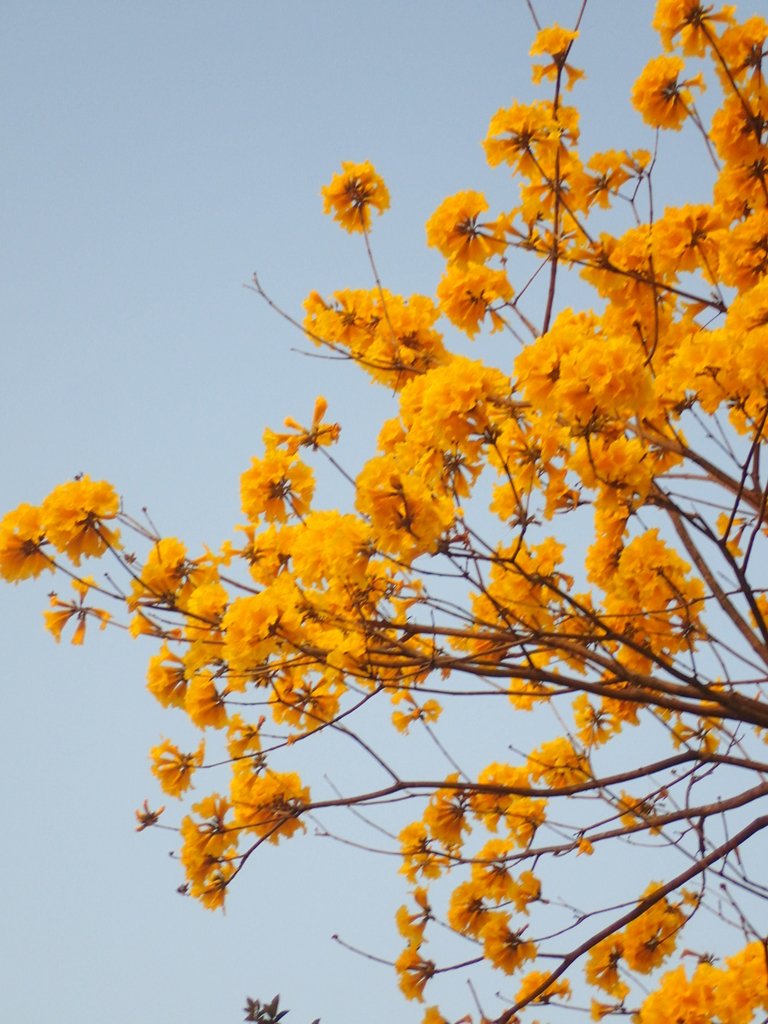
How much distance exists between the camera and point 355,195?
4.00m

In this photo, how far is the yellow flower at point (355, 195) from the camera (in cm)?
397

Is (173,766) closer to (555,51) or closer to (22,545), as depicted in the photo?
(22,545)

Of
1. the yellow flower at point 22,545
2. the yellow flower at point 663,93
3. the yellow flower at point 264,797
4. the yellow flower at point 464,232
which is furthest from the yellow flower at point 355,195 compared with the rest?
the yellow flower at point 264,797

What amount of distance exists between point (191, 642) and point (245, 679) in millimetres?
207

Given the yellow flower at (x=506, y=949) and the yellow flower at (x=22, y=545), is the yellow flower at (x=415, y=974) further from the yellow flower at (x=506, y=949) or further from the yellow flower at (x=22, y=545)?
the yellow flower at (x=22, y=545)

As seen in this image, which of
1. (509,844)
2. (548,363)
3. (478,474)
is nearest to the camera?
(548,363)

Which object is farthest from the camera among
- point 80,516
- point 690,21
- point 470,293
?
point 470,293

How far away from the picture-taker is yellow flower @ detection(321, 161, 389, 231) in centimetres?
397

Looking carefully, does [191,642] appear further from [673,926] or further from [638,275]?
[673,926]

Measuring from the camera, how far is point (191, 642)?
3422 millimetres

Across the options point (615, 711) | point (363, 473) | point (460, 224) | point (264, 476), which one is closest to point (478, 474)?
point (363, 473)

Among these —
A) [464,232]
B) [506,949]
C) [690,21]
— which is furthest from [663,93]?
[506,949]

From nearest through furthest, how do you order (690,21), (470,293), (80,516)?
(80,516)
(690,21)
(470,293)

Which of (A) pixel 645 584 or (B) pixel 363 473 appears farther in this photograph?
(A) pixel 645 584
